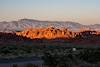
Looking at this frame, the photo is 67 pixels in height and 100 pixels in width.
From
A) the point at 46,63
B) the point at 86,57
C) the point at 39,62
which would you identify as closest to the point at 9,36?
the point at 86,57

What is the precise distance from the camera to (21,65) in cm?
2628

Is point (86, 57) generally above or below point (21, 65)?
below

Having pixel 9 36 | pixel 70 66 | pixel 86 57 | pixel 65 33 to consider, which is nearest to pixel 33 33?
pixel 65 33

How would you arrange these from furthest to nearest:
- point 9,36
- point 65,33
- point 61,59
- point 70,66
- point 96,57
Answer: point 65,33
point 9,36
point 96,57
point 61,59
point 70,66

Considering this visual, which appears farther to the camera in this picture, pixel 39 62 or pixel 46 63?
pixel 46 63

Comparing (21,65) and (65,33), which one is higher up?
(21,65)

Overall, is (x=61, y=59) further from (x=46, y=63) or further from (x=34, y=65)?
(x=34, y=65)

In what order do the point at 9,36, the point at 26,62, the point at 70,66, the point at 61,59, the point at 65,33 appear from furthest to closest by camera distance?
1. the point at 65,33
2. the point at 9,36
3. the point at 61,59
4. the point at 70,66
5. the point at 26,62

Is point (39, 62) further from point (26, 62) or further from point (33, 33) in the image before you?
point (33, 33)

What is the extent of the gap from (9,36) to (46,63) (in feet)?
279

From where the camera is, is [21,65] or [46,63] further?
[46,63]

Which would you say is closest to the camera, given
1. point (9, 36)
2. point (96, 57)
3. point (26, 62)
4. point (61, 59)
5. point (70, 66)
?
point (26, 62)

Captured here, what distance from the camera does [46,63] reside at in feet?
122

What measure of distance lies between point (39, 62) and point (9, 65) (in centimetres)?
379
